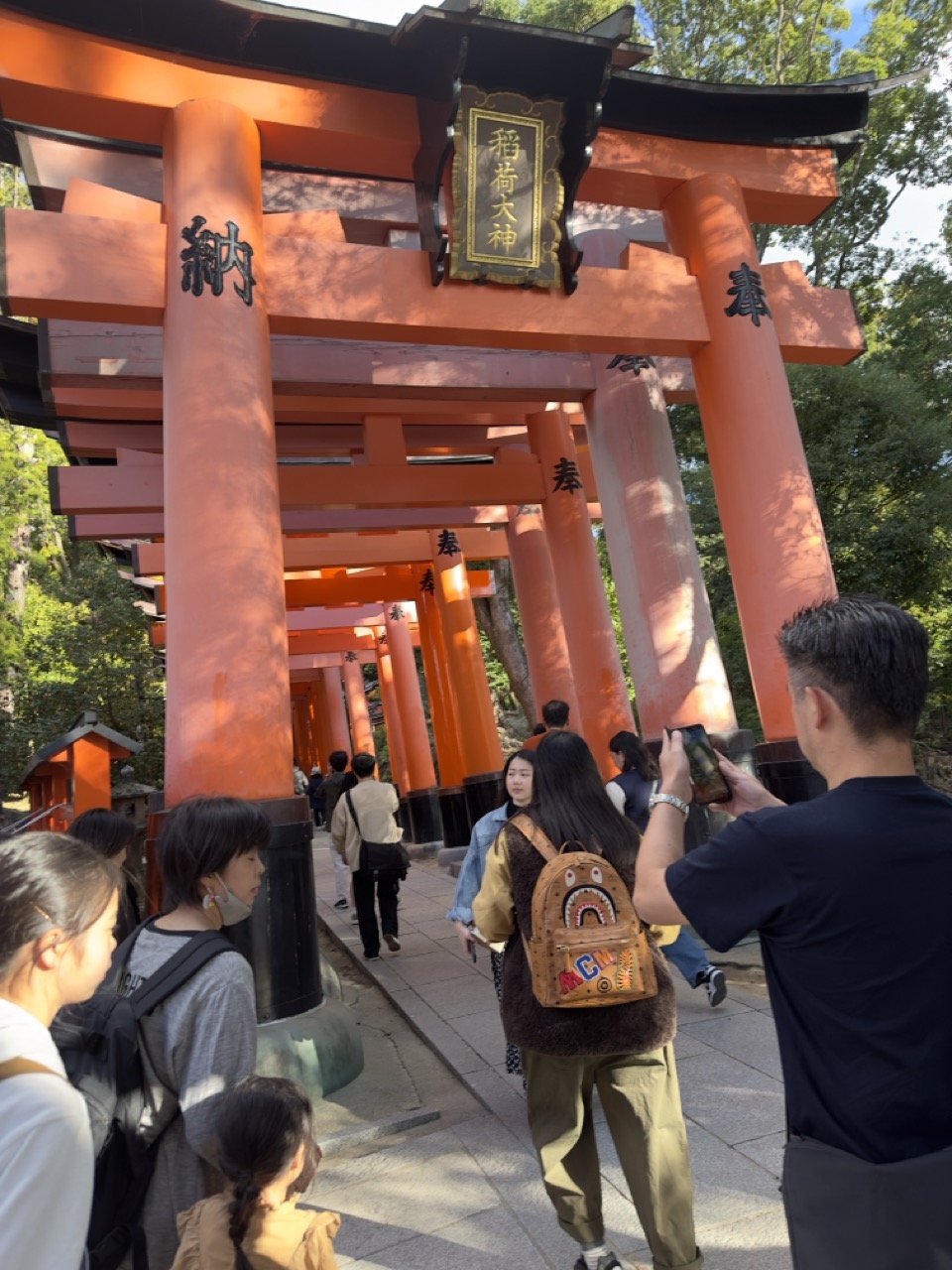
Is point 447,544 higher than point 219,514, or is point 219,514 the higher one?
point 447,544

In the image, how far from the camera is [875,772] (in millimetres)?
1452

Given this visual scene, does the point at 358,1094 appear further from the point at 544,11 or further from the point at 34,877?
the point at 544,11

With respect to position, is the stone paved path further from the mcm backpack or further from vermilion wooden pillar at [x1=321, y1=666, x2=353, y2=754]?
vermilion wooden pillar at [x1=321, y1=666, x2=353, y2=754]

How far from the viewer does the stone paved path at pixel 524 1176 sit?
9.05 ft

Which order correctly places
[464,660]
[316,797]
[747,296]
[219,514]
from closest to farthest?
[219,514]
[747,296]
[464,660]
[316,797]

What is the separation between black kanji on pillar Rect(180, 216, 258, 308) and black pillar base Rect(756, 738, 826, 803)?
14.9ft

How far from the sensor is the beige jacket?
283 inches

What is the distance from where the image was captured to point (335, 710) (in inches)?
1009

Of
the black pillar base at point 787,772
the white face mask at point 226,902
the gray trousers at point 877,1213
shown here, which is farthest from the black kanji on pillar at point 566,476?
the gray trousers at point 877,1213

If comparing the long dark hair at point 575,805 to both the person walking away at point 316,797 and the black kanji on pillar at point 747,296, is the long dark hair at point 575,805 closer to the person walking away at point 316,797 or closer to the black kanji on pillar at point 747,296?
the black kanji on pillar at point 747,296

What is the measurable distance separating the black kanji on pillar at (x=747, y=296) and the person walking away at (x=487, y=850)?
4430mm

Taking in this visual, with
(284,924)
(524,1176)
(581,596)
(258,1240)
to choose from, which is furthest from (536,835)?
(581,596)

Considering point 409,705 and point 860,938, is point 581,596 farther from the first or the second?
point 860,938

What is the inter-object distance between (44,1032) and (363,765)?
20.5 ft
